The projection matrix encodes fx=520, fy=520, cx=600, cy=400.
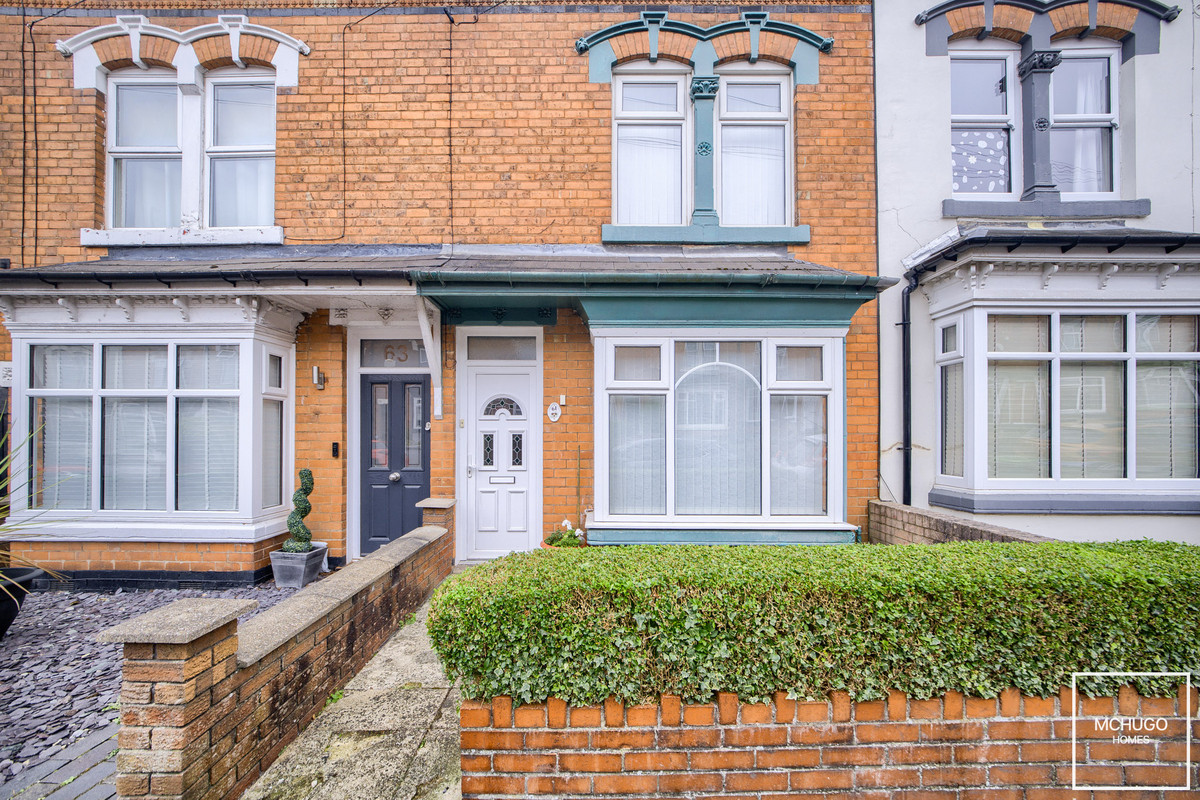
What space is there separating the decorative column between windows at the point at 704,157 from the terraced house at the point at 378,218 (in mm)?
27

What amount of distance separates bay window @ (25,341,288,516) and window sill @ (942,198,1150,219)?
7.84 meters

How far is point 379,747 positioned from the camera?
2754mm

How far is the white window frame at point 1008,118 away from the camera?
6.02 m

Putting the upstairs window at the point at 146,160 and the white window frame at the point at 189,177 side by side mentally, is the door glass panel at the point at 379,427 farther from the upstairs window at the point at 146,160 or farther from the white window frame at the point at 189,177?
the upstairs window at the point at 146,160

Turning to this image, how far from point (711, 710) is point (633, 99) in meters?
6.25

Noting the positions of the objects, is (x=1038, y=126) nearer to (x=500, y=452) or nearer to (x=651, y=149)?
(x=651, y=149)

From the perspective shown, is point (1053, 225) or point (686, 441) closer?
point (686, 441)

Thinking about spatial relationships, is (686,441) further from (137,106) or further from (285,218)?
(137,106)

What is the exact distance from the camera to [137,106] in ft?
20.3

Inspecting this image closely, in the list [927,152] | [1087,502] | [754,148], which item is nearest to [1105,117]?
[927,152]

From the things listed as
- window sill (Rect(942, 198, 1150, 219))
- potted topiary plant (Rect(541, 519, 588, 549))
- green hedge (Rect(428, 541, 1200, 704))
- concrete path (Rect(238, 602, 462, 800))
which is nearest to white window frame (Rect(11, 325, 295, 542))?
concrete path (Rect(238, 602, 462, 800))

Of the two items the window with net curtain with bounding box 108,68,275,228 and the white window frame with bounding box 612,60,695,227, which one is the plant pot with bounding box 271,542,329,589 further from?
the white window frame with bounding box 612,60,695,227

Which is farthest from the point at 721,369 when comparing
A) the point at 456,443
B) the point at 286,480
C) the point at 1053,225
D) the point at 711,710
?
the point at 286,480

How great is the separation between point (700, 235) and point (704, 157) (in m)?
0.92
